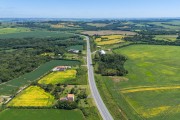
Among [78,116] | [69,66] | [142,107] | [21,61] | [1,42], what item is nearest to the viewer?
[78,116]

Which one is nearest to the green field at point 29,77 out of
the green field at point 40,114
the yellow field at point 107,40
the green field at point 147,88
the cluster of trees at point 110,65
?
the cluster of trees at point 110,65

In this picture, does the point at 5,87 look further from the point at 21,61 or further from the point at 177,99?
the point at 177,99

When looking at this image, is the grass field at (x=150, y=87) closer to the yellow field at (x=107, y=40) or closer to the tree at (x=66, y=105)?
the tree at (x=66, y=105)

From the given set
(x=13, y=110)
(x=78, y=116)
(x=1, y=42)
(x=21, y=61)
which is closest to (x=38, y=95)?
(x=13, y=110)

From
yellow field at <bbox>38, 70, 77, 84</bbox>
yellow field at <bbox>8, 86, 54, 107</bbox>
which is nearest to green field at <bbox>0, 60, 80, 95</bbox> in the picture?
yellow field at <bbox>38, 70, 77, 84</bbox>

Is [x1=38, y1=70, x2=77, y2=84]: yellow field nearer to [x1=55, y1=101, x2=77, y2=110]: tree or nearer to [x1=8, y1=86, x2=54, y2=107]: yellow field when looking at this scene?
[x1=8, y1=86, x2=54, y2=107]: yellow field

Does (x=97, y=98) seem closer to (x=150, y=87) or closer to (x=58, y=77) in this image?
(x=150, y=87)
